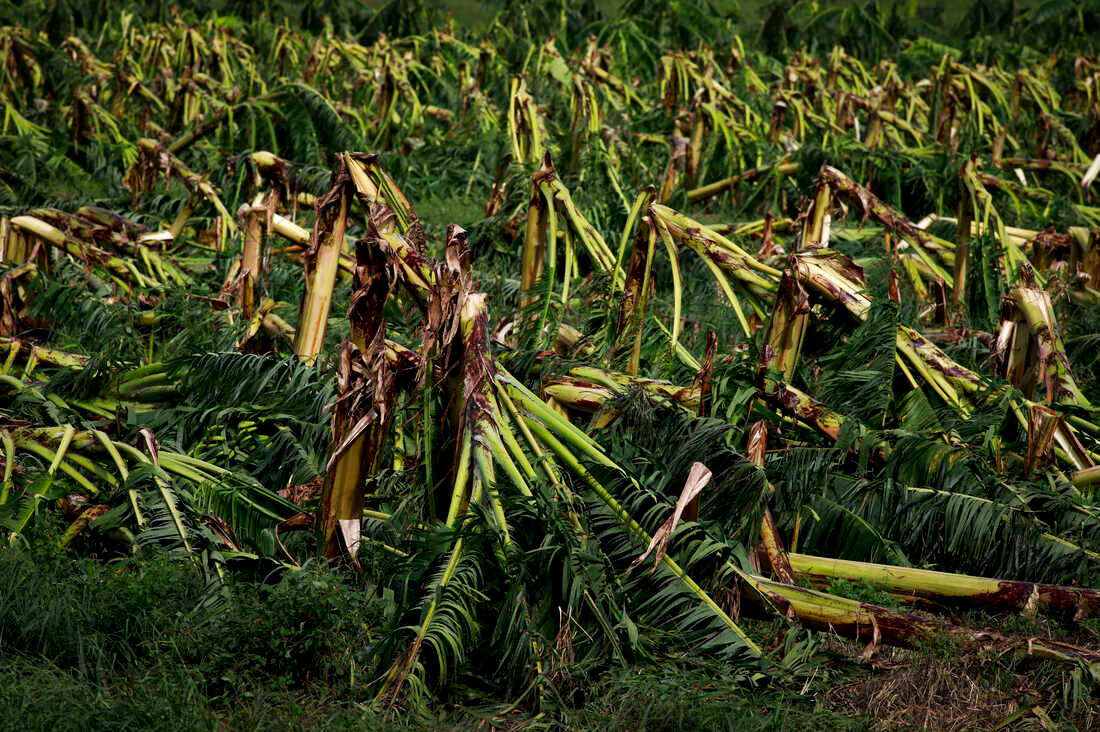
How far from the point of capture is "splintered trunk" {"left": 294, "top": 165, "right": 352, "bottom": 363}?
4.13 meters

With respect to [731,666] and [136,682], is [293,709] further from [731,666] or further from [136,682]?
[731,666]

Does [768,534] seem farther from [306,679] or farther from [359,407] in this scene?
[306,679]

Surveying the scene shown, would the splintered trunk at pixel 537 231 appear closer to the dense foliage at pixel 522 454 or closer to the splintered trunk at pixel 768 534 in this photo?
the dense foliage at pixel 522 454

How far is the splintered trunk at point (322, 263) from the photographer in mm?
4133

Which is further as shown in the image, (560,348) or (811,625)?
(560,348)

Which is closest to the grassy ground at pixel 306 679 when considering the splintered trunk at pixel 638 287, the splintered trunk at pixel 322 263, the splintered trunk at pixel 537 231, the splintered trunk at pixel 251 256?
the splintered trunk at pixel 322 263

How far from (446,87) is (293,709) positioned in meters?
11.5

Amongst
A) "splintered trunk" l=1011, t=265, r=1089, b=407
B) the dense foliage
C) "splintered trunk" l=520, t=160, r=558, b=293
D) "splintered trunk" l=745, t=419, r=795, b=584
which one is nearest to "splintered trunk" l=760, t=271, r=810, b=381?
the dense foliage

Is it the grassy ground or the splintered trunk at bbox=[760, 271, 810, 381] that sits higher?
the splintered trunk at bbox=[760, 271, 810, 381]

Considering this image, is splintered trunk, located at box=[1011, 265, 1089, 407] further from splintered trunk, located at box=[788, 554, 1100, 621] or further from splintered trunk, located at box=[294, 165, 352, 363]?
splintered trunk, located at box=[294, 165, 352, 363]

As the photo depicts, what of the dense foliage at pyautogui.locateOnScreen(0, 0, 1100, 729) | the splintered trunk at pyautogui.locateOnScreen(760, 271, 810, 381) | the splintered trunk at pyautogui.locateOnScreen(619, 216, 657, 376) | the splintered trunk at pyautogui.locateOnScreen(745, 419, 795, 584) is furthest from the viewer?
the splintered trunk at pyautogui.locateOnScreen(619, 216, 657, 376)

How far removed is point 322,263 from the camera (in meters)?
4.43

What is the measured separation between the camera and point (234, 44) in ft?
49.7

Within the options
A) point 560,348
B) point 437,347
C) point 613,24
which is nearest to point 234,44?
point 613,24
